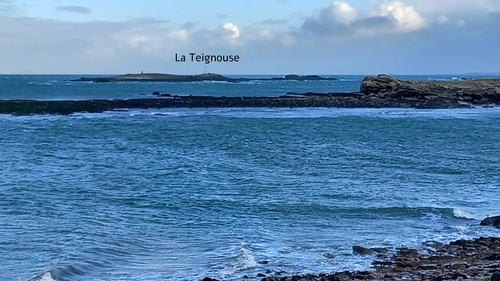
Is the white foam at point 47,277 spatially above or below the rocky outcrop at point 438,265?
below

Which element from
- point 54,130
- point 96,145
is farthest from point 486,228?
point 54,130

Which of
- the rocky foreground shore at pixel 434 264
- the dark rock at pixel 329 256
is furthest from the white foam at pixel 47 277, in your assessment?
the dark rock at pixel 329 256

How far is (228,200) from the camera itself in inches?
749

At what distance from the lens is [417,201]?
18750 millimetres

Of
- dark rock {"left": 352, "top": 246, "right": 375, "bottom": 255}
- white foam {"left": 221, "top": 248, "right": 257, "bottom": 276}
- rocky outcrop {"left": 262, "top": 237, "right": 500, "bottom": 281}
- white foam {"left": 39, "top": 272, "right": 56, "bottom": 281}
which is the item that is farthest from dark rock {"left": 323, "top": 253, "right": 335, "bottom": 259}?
white foam {"left": 39, "top": 272, "right": 56, "bottom": 281}

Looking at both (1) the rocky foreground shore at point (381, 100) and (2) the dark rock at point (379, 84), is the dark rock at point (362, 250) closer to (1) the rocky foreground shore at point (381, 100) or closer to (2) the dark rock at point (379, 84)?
(1) the rocky foreground shore at point (381, 100)

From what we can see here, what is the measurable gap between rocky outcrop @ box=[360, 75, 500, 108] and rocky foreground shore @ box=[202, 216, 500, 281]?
178ft

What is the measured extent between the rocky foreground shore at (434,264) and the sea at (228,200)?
0.45 m

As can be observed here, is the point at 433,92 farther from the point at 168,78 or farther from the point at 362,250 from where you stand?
the point at 168,78

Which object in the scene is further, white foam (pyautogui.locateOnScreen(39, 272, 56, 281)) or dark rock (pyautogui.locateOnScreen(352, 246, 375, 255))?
dark rock (pyautogui.locateOnScreen(352, 246, 375, 255))

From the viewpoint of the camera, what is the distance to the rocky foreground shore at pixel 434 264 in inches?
417

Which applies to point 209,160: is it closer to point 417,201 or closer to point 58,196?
point 58,196

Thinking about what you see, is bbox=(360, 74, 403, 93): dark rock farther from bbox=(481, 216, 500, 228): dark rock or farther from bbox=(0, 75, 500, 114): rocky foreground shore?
bbox=(481, 216, 500, 228): dark rock

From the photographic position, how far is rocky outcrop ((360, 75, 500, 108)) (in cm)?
6725
